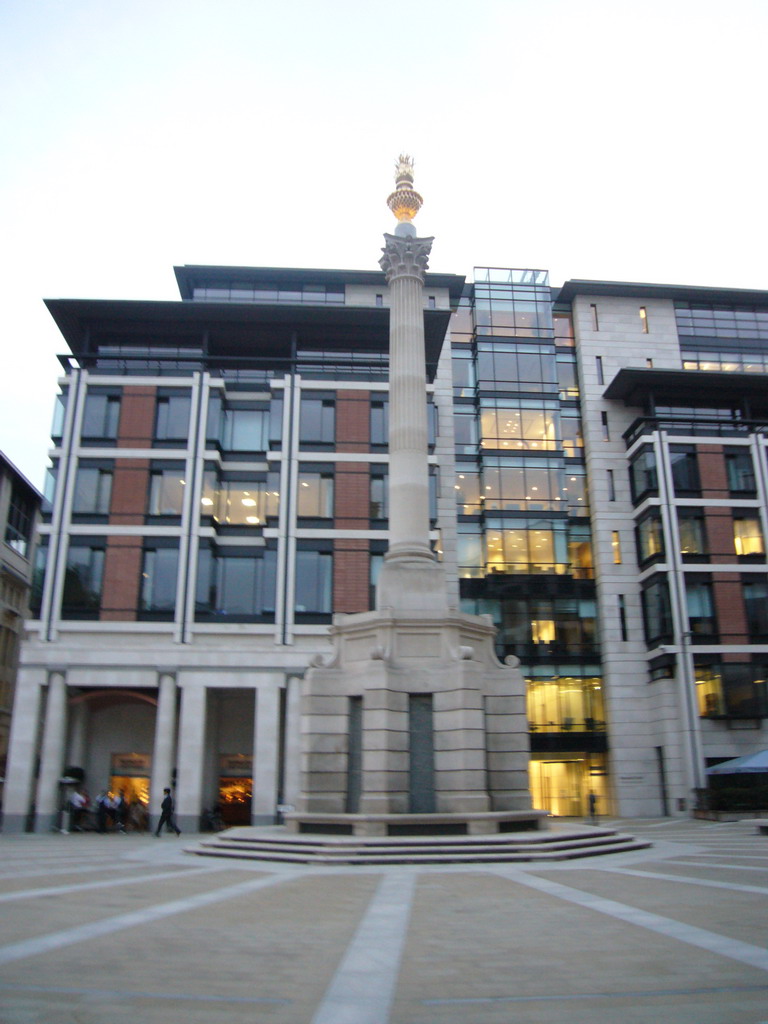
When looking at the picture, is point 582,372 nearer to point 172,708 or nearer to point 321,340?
point 321,340

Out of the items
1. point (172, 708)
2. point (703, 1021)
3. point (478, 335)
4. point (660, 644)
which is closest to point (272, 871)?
point (703, 1021)

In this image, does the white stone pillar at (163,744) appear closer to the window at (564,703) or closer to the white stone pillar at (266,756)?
the white stone pillar at (266,756)

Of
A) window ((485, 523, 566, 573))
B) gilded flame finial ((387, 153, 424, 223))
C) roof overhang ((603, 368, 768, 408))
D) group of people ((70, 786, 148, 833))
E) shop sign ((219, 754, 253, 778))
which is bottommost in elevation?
group of people ((70, 786, 148, 833))

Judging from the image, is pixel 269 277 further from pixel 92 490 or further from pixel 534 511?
pixel 534 511

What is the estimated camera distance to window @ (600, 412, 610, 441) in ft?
193

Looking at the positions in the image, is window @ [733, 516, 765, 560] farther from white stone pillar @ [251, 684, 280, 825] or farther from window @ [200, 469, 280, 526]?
white stone pillar @ [251, 684, 280, 825]

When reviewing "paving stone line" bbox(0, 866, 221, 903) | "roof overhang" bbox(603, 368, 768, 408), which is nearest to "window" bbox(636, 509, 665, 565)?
"roof overhang" bbox(603, 368, 768, 408)

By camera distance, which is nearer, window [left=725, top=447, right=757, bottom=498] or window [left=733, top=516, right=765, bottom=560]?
window [left=733, top=516, right=765, bottom=560]

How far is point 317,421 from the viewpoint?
49656 mm

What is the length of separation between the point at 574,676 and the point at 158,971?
159 feet

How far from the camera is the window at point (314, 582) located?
45531 mm

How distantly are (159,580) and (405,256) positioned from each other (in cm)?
2392

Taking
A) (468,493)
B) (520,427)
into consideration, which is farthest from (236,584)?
(520,427)

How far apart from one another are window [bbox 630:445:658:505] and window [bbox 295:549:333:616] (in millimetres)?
22310
